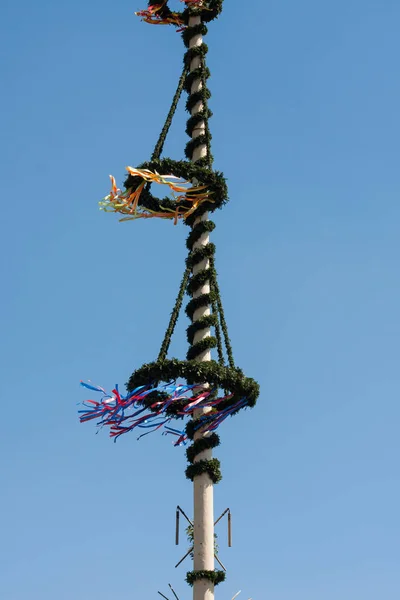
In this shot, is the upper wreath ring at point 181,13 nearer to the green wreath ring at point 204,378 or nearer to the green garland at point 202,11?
the green garland at point 202,11

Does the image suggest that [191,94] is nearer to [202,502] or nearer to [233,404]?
[233,404]

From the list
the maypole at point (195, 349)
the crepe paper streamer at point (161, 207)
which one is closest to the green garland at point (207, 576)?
the maypole at point (195, 349)

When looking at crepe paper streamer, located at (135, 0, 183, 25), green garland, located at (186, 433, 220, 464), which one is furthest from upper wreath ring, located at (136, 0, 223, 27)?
green garland, located at (186, 433, 220, 464)

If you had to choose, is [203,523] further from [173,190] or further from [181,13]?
[181,13]

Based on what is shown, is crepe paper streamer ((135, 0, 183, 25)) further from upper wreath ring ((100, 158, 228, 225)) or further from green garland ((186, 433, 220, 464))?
green garland ((186, 433, 220, 464))

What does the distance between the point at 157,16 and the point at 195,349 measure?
9.31m

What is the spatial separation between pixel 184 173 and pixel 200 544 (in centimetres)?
842

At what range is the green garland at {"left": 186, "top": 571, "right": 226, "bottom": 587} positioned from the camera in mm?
20359

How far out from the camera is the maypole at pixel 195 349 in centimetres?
2119

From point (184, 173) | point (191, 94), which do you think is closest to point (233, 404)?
point (184, 173)

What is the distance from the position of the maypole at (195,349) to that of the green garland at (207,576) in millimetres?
20

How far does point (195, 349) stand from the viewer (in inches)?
877

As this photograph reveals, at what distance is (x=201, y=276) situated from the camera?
2298 cm

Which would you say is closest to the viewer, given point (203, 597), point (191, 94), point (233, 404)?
point (203, 597)
